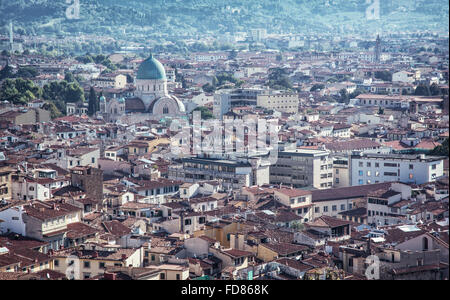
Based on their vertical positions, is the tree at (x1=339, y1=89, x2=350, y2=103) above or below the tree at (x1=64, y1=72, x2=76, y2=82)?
below

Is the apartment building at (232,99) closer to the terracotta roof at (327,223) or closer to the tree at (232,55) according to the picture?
the terracotta roof at (327,223)

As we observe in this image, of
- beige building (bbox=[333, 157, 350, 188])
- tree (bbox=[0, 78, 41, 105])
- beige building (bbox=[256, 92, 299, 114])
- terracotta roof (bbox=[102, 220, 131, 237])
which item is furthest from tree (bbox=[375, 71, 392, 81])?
terracotta roof (bbox=[102, 220, 131, 237])

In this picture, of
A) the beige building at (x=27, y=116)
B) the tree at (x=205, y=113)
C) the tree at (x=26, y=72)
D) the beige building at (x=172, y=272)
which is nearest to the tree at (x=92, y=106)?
the beige building at (x=27, y=116)

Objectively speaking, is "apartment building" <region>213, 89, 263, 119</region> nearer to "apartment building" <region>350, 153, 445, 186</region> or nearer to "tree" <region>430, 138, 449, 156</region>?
"tree" <region>430, 138, 449, 156</region>

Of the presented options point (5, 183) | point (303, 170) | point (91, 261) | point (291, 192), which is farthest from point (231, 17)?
point (91, 261)

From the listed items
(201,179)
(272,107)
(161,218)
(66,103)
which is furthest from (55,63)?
(161,218)

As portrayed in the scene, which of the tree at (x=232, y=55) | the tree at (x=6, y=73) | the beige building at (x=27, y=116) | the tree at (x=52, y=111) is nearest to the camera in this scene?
the beige building at (x=27, y=116)

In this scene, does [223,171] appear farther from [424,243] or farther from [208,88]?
[208,88]
